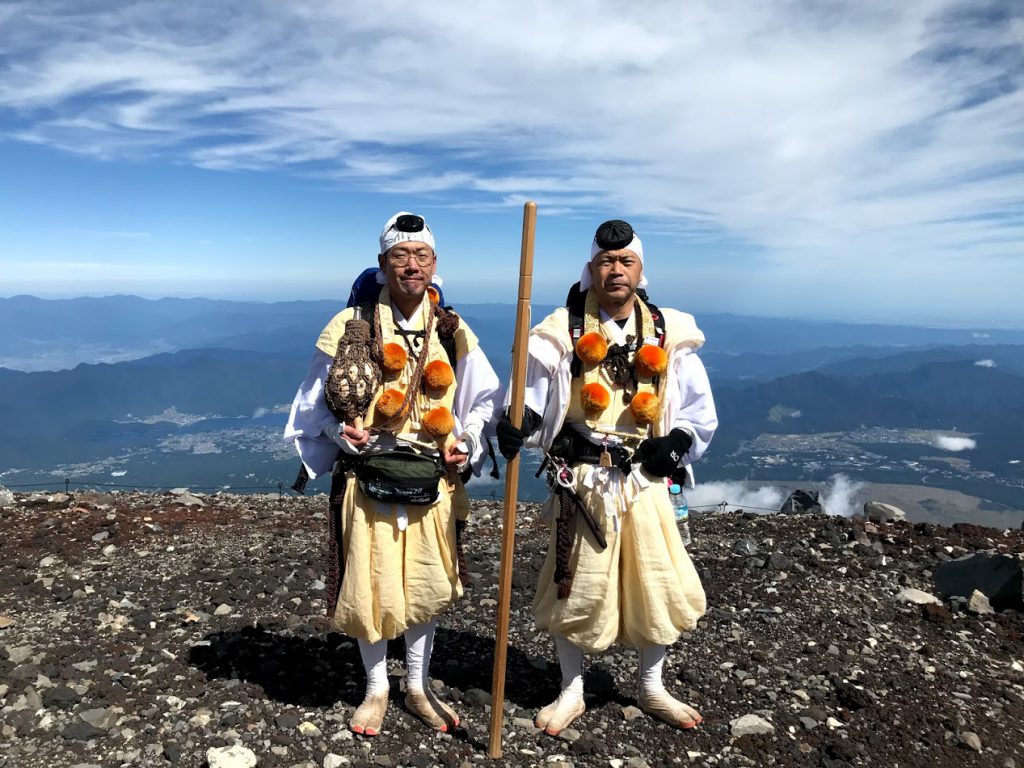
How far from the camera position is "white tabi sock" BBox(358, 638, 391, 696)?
4.18 meters

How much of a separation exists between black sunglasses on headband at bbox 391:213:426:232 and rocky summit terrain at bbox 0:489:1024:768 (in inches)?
120

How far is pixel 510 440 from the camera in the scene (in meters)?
3.65

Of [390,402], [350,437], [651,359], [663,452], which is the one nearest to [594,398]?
[651,359]

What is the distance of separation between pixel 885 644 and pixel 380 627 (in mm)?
4164

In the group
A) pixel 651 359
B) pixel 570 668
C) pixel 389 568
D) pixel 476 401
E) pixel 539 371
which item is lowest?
pixel 570 668

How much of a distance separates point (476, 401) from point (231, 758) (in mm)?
2430

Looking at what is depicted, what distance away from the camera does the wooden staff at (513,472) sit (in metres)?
3.33

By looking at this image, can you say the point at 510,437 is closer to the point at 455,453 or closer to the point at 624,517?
the point at 455,453

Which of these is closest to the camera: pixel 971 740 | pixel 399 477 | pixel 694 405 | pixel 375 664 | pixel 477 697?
pixel 399 477

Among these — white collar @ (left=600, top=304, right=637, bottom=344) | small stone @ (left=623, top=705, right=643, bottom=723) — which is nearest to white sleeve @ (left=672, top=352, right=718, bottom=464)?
white collar @ (left=600, top=304, right=637, bottom=344)

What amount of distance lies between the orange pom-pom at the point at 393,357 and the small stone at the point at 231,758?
232cm

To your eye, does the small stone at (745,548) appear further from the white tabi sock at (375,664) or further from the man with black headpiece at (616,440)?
the white tabi sock at (375,664)

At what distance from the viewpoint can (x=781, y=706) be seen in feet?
15.0

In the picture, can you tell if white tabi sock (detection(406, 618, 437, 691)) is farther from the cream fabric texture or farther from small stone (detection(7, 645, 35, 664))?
small stone (detection(7, 645, 35, 664))
